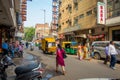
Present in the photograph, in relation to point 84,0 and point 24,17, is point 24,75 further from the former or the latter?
point 24,17

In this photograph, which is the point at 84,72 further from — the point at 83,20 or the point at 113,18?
the point at 83,20

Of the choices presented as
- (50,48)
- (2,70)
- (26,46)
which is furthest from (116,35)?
(26,46)

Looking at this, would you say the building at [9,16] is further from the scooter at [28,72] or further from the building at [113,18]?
the building at [113,18]

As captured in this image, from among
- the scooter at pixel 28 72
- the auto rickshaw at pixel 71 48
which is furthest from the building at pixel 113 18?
the scooter at pixel 28 72

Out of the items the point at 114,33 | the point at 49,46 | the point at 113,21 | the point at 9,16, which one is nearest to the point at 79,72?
the point at 9,16

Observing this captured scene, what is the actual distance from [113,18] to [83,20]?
464 inches

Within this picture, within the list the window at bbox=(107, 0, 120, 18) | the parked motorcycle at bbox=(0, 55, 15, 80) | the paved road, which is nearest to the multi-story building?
the window at bbox=(107, 0, 120, 18)

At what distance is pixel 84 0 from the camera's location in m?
40.4

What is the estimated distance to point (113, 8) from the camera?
3012cm

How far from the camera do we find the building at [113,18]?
28812 mm

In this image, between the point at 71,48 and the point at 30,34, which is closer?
the point at 71,48

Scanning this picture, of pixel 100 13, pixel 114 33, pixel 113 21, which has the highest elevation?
pixel 100 13

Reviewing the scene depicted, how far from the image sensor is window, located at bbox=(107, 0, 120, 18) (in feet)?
95.3

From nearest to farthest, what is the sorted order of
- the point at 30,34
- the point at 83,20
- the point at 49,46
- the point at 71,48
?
the point at 71,48 → the point at 49,46 → the point at 83,20 → the point at 30,34
